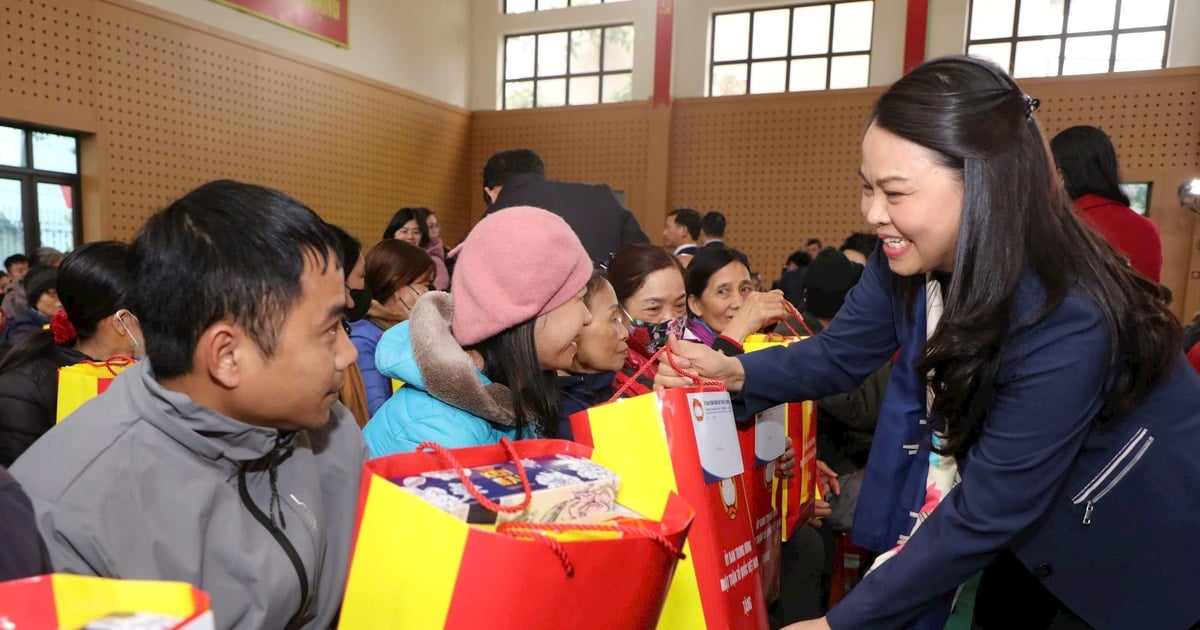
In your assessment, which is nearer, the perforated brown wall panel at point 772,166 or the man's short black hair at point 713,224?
the man's short black hair at point 713,224

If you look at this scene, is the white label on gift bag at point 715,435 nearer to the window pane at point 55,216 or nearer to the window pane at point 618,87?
the window pane at point 55,216

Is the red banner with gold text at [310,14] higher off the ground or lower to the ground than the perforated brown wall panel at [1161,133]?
higher

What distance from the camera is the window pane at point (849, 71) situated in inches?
401

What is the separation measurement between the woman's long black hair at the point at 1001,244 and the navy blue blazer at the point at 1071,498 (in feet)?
0.10

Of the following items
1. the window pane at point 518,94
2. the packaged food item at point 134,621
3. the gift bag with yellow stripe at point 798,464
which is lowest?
the gift bag with yellow stripe at point 798,464

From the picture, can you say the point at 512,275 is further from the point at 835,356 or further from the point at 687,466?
the point at 835,356

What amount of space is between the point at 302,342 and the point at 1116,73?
10.9 meters

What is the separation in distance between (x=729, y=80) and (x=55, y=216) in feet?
28.6

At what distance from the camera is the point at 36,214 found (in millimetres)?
7086

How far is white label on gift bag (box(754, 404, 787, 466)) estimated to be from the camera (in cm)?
158

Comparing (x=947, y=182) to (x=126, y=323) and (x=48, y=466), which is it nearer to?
(x=48, y=466)

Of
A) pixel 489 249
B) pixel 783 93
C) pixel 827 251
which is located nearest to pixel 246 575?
pixel 489 249

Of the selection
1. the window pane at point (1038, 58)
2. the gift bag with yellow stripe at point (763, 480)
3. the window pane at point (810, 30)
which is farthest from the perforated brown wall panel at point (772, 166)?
the gift bag with yellow stripe at point (763, 480)

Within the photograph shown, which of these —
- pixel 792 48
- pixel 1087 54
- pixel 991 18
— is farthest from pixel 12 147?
pixel 1087 54
